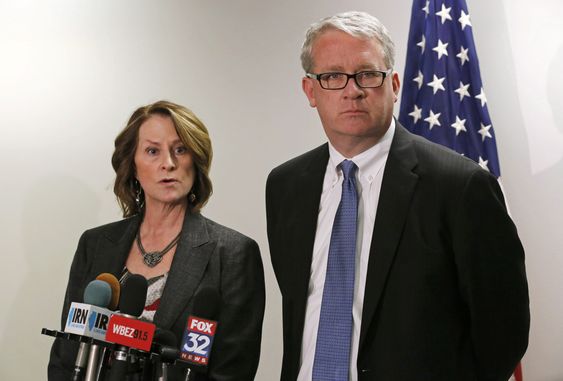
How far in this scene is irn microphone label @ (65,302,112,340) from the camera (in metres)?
1.91

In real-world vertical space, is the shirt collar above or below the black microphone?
above

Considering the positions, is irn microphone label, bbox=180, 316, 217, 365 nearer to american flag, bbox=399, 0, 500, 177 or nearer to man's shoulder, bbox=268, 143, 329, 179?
man's shoulder, bbox=268, 143, 329, 179

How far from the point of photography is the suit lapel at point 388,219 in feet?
7.36

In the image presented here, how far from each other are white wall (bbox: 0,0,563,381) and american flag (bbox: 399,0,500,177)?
401mm

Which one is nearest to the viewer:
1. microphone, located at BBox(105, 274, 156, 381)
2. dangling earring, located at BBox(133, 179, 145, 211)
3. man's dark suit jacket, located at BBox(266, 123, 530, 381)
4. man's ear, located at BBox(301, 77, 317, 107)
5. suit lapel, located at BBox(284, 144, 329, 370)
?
microphone, located at BBox(105, 274, 156, 381)

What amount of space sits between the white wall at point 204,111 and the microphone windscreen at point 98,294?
6.84 feet

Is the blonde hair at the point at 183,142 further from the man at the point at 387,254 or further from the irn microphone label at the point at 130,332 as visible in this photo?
the irn microphone label at the point at 130,332

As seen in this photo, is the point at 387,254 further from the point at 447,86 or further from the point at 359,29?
the point at 447,86

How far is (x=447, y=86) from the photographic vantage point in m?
3.94

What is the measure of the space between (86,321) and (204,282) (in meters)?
0.86

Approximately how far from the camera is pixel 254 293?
278 cm

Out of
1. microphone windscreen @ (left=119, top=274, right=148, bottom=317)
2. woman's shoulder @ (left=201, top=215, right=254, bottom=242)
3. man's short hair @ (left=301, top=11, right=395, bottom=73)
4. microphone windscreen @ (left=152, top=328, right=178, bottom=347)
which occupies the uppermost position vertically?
man's short hair @ (left=301, top=11, right=395, bottom=73)

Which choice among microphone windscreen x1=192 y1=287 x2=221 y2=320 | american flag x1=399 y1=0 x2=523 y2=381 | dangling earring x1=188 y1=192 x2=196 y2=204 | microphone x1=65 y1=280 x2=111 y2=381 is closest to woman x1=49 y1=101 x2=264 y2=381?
dangling earring x1=188 y1=192 x2=196 y2=204

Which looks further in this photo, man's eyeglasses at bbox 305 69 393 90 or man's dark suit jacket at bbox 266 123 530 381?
man's eyeglasses at bbox 305 69 393 90
